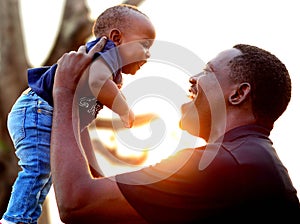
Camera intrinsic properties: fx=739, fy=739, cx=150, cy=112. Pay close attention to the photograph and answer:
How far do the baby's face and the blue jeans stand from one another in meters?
0.44

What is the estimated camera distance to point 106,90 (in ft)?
10.3

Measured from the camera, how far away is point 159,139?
3789 millimetres

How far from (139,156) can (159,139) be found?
0.88 m

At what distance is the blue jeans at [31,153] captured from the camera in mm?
3264

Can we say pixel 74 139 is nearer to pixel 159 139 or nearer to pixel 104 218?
pixel 104 218

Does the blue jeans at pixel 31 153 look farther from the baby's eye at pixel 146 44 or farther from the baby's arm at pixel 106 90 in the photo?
the baby's eye at pixel 146 44

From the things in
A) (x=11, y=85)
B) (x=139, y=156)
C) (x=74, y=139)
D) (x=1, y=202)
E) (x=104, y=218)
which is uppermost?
(x=74, y=139)

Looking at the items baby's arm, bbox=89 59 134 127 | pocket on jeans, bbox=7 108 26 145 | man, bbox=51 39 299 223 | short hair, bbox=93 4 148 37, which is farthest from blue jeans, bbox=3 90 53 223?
short hair, bbox=93 4 148 37

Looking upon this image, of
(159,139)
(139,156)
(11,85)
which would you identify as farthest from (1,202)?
(159,139)

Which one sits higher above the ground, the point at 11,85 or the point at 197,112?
the point at 197,112

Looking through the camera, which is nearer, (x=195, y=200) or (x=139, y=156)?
(x=195, y=200)

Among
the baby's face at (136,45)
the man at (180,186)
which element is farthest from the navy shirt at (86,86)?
the man at (180,186)

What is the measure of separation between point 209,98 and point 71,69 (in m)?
0.63

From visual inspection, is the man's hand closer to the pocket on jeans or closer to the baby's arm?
the baby's arm
